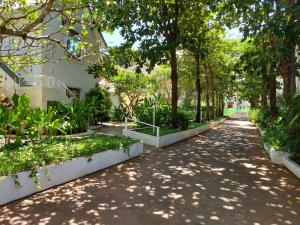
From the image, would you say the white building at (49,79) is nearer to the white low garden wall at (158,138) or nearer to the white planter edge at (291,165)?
the white low garden wall at (158,138)

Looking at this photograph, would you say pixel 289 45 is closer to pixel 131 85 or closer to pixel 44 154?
pixel 44 154

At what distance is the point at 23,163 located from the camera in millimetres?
7707

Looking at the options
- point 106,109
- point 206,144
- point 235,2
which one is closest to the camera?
point 235,2

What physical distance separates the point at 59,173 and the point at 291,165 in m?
6.29

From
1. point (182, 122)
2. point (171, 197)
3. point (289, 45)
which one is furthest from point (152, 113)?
point (171, 197)

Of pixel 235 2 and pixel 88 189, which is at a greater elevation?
pixel 235 2

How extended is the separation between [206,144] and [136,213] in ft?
34.5

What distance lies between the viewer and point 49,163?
836 centimetres

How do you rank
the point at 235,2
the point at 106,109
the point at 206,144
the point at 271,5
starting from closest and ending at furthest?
the point at 271,5
the point at 235,2
the point at 206,144
the point at 106,109

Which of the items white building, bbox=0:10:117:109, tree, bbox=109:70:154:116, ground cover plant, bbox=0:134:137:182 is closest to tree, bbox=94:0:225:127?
white building, bbox=0:10:117:109

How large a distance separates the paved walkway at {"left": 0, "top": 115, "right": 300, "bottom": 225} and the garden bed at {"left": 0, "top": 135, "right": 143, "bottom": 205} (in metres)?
0.23

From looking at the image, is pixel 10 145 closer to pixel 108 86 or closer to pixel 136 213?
pixel 136 213

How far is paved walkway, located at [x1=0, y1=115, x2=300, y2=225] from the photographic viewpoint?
625cm

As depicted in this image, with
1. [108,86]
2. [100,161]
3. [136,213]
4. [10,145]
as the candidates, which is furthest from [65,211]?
[108,86]
